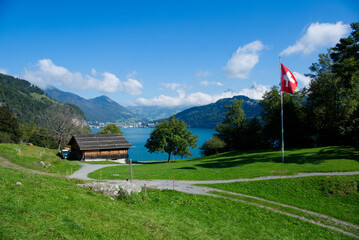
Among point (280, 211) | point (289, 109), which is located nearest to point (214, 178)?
point (280, 211)

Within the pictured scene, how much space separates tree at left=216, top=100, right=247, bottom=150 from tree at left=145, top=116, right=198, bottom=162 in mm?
12171

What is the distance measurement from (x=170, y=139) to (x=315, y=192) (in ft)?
154

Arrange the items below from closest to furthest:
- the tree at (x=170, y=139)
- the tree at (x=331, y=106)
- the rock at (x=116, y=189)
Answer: the rock at (x=116, y=189), the tree at (x=331, y=106), the tree at (x=170, y=139)

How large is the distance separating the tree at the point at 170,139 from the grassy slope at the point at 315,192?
41.1 metres

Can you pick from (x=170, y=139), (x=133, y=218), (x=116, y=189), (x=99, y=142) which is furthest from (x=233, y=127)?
(x=133, y=218)

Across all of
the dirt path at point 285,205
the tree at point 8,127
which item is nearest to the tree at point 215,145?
the dirt path at point 285,205

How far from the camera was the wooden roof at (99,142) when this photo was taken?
5625cm

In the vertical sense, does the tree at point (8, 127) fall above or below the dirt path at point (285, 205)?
above

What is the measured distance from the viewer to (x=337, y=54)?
30844 mm

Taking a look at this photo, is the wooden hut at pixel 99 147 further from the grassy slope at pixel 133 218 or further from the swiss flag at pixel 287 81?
the grassy slope at pixel 133 218

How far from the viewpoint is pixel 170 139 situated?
65062mm

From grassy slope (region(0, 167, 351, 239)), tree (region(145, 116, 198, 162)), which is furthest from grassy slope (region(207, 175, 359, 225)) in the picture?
tree (region(145, 116, 198, 162))

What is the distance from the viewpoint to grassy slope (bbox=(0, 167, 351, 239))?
833cm

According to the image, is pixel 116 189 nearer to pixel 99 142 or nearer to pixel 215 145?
pixel 99 142
